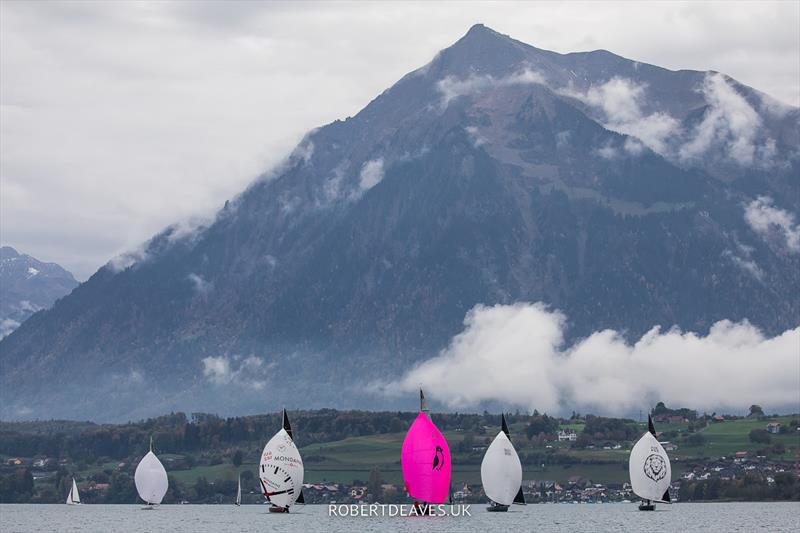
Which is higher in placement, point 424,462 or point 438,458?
point 438,458

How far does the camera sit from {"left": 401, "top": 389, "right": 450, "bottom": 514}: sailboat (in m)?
180

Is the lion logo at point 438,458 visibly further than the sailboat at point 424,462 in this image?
Yes

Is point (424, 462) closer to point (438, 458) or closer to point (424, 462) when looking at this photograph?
point (424, 462)

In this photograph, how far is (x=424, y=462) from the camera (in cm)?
17950

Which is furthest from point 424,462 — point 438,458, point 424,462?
point 438,458

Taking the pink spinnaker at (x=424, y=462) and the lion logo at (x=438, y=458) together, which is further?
the lion logo at (x=438, y=458)

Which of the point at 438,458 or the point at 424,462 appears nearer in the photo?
the point at 424,462

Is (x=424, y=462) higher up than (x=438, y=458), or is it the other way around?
(x=438, y=458)

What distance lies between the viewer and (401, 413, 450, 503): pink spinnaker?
179500mm

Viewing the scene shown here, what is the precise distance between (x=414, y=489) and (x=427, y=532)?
69.8 feet

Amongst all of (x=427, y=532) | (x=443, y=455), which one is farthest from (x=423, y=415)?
(x=427, y=532)

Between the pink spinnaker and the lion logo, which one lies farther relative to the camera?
the lion logo

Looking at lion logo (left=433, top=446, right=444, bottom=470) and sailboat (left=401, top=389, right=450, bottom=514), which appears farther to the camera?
lion logo (left=433, top=446, right=444, bottom=470)

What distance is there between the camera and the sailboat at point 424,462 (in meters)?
180
